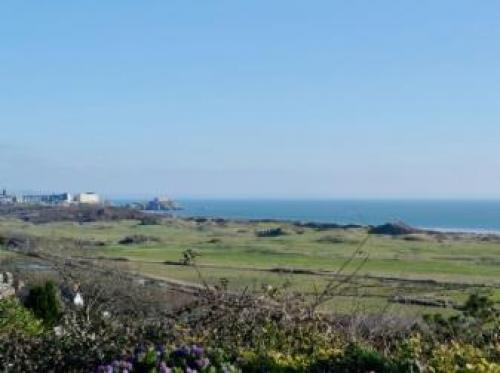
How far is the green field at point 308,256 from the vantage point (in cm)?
3384

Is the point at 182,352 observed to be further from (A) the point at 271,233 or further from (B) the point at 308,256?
(A) the point at 271,233

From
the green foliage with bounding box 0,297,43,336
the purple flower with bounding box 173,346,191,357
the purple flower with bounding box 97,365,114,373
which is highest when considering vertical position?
the purple flower with bounding box 173,346,191,357

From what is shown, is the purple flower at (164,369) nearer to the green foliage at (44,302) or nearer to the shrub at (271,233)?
the green foliage at (44,302)

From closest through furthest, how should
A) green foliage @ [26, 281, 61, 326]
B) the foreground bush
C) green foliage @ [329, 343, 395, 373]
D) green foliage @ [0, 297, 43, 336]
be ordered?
green foliage @ [329, 343, 395, 373] < the foreground bush < green foliage @ [0, 297, 43, 336] < green foliage @ [26, 281, 61, 326]

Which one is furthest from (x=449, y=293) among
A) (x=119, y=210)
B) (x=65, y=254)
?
(x=119, y=210)

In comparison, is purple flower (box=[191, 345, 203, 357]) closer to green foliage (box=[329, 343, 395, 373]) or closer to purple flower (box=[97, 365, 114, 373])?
purple flower (box=[97, 365, 114, 373])

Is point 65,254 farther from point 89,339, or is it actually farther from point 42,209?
point 42,209

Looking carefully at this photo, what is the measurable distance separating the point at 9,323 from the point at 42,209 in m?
92.7

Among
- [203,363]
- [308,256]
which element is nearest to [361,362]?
[203,363]

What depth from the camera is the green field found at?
33.8 metres

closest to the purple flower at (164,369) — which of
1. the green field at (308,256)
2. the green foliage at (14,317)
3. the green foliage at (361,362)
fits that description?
the green foliage at (361,362)

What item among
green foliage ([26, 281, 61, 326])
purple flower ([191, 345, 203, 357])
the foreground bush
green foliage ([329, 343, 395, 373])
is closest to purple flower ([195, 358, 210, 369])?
the foreground bush

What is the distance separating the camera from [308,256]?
174 ft

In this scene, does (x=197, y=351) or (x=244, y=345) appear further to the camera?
(x=244, y=345)
